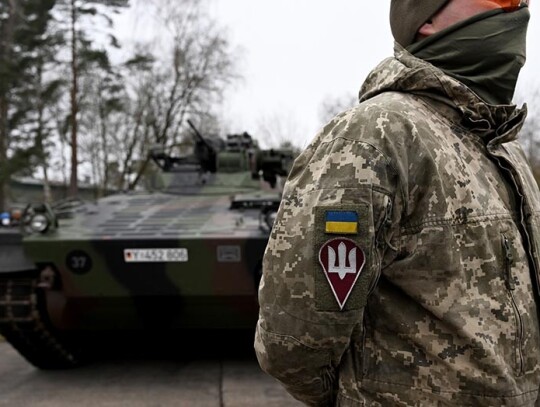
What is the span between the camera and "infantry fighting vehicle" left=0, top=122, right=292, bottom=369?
17.5ft

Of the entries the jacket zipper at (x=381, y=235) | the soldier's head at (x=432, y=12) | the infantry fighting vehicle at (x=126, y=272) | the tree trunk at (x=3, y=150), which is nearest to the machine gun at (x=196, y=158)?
the infantry fighting vehicle at (x=126, y=272)

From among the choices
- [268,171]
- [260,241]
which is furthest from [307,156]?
[268,171]

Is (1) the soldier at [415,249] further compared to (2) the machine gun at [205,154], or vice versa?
(2) the machine gun at [205,154]

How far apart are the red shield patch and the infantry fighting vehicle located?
12.5 feet

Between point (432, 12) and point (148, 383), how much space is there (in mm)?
4768

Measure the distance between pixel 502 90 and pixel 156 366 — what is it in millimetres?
5308

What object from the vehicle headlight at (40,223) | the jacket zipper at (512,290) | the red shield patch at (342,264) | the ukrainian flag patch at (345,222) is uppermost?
the ukrainian flag patch at (345,222)

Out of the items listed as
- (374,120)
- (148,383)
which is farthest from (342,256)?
(148,383)

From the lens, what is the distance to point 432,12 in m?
1.56

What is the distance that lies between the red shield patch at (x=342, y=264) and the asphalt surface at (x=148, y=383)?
379 centimetres

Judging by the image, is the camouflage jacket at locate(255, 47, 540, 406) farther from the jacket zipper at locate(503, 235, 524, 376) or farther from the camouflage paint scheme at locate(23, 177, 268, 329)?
the camouflage paint scheme at locate(23, 177, 268, 329)

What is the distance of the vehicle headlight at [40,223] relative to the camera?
5.52 metres

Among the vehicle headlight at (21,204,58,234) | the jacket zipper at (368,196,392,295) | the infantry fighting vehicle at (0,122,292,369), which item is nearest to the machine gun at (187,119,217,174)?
the infantry fighting vehicle at (0,122,292,369)

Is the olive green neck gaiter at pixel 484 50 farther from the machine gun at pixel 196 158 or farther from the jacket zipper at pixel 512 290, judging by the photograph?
the machine gun at pixel 196 158
